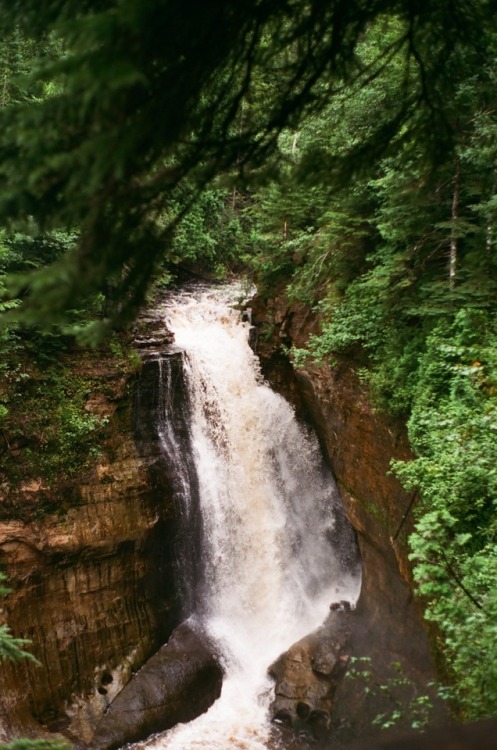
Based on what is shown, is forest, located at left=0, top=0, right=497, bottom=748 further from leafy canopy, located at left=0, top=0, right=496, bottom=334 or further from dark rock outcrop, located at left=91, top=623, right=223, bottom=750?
dark rock outcrop, located at left=91, top=623, right=223, bottom=750

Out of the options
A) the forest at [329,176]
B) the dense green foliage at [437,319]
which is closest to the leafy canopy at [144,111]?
the forest at [329,176]

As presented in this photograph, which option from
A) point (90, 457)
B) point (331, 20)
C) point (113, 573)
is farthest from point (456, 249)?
point (113, 573)

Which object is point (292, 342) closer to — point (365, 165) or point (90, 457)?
point (90, 457)

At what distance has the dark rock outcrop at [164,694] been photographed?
31.5ft

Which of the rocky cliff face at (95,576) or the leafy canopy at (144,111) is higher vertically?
the leafy canopy at (144,111)

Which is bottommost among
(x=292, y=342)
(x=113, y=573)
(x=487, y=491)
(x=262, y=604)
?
(x=262, y=604)

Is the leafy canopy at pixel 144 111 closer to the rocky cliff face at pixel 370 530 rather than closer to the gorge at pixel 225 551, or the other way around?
the rocky cliff face at pixel 370 530

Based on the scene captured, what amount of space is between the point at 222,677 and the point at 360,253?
9289 millimetres

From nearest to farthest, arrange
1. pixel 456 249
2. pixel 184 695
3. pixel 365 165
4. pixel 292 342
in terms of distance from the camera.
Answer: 1. pixel 365 165
2. pixel 456 249
3. pixel 184 695
4. pixel 292 342

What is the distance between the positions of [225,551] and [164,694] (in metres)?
3.13

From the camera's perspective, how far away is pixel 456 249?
7.93 m

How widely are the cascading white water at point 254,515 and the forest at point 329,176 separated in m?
3.66

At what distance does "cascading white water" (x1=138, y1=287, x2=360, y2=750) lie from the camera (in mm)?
11469

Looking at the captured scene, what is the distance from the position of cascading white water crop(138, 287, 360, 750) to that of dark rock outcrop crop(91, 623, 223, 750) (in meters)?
0.51
